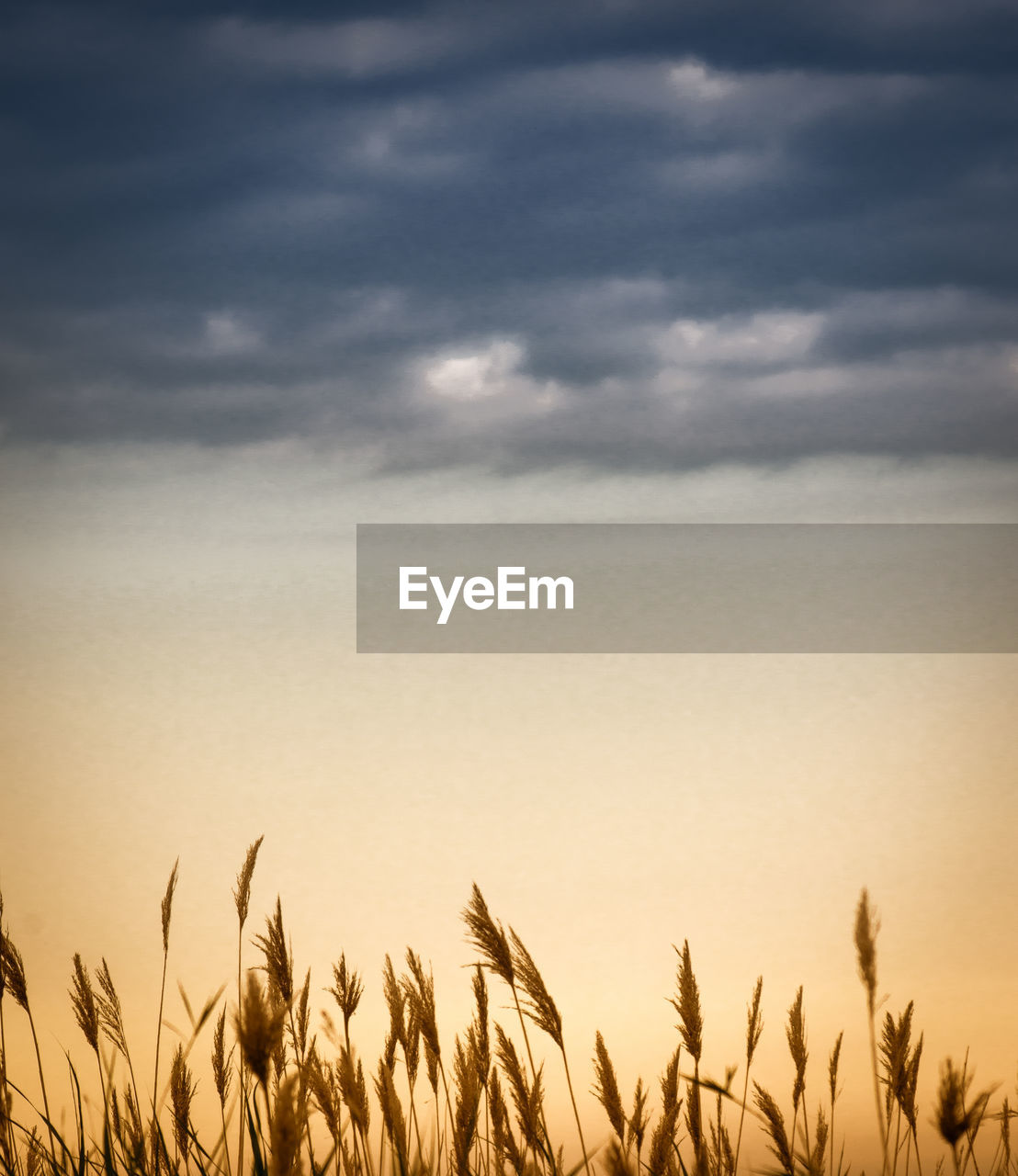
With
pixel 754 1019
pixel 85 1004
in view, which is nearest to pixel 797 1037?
pixel 754 1019

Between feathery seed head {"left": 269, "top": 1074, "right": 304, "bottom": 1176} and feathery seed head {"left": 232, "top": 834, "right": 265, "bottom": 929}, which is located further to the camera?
feathery seed head {"left": 232, "top": 834, "right": 265, "bottom": 929}

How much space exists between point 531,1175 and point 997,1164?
1533 millimetres

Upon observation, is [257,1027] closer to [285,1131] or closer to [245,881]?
[285,1131]

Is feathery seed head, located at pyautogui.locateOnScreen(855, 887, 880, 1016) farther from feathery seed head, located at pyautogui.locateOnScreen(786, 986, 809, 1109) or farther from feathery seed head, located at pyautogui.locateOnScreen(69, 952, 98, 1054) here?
feathery seed head, located at pyautogui.locateOnScreen(69, 952, 98, 1054)

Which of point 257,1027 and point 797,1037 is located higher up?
point 257,1027

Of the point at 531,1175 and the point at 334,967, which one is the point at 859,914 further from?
the point at 334,967

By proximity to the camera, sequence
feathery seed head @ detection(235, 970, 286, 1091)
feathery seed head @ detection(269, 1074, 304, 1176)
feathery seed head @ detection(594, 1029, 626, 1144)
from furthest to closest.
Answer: feathery seed head @ detection(594, 1029, 626, 1144) → feathery seed head @ detection(235, 970, 286, 1091) → feathery seed head @ detection(269, 1074, 304, 1176)

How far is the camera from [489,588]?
5793 millimetres

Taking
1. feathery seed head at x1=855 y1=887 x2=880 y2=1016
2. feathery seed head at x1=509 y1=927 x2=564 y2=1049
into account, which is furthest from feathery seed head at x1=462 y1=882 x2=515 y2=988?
feathery seed head at x1=855 y1=887 x2=880 y2=1016

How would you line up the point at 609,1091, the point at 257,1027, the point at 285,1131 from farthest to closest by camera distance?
the point at 609,1091 < the point at 257,1027 < the point at 285,1131

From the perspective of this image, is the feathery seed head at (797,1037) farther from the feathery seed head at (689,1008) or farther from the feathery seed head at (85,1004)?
the feathery seed head at (85,1004)

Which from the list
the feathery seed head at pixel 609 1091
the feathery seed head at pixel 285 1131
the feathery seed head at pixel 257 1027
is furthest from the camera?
the feathery seed head at pixel 609 1091

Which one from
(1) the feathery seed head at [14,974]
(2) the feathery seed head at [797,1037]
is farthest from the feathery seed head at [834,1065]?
(1) the feathery seed head at [14,974]

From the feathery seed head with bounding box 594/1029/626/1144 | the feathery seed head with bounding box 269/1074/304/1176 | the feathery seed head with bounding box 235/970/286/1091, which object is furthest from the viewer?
the feathery seed head with bounding box 594/1029/626/1144
